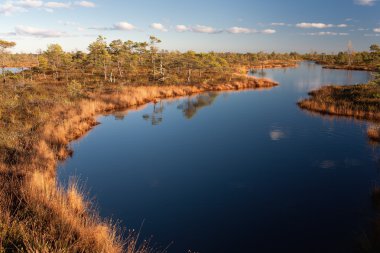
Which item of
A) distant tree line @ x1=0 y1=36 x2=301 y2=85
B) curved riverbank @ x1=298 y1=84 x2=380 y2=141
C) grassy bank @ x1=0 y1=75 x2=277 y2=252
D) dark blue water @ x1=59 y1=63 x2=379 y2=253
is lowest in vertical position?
dark blue water @ x1=59 y1=63 x2=379 y2=253

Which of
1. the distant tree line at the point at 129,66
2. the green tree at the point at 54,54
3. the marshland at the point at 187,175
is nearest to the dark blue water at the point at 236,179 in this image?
the marshland at the point at 187,175

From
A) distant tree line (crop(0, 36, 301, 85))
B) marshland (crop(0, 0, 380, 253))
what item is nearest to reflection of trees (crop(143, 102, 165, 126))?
marshland (crop(0, 0, 380, 253))

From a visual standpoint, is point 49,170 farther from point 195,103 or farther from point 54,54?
point 54,54

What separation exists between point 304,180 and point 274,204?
10.4 ft

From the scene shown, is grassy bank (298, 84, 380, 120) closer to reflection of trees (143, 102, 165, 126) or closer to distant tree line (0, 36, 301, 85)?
reflection of trees (143, 102, 165, 126)

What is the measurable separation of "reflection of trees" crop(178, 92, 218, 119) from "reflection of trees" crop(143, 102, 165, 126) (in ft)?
7.74

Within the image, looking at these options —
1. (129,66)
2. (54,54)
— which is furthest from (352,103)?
(54,54)

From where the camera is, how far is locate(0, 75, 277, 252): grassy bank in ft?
23.7

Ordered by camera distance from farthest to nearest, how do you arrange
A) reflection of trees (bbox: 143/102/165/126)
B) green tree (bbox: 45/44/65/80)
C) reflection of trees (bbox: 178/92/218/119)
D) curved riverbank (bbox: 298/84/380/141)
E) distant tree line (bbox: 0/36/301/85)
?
green tree (bbox: 45/44/65/80) → distant tree line (bbox: 0/36/301/85) → reflection of trees (bbox: 178/92/218/119) → reflection of trees (bbox: 143/102/165/126) → curved riverbank (bbox: 298/84/380/141)

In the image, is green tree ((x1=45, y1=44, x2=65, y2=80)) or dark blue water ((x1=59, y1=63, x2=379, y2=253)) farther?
green tree ((x1=45, y1=44, x2=65, y2=80))

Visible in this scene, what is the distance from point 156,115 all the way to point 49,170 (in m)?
17.7

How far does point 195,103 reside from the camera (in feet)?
126

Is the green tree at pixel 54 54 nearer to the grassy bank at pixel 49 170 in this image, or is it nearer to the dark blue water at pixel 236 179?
the grassy bank at pixel 49 170

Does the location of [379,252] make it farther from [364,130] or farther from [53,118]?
[53,118]
